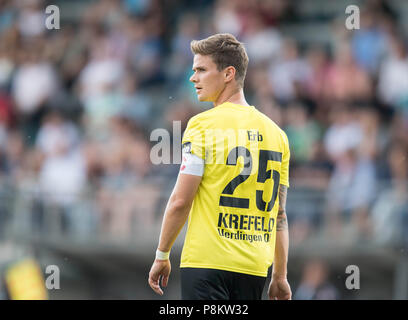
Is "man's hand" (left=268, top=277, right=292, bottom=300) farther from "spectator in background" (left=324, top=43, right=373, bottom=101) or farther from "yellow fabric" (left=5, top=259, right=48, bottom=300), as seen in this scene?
"spectator in background" (left=324, top=43, right=373, bottom=101)

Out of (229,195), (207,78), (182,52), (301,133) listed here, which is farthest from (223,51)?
(182,52)

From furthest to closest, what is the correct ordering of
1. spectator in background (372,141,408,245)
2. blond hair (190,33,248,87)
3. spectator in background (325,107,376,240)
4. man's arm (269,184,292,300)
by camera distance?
spectator in background (325,107,376,240), spectator in background (372,141,408,245), man's arm (269,184,292,300), blond hair (190,33,248,87)

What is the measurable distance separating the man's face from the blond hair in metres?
0.03

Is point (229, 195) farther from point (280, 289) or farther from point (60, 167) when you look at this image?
point (60, 167)

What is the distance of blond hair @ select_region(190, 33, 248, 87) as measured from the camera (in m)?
4.66

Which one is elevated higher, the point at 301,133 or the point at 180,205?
the point at 301,133

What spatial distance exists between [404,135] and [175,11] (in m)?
5.10

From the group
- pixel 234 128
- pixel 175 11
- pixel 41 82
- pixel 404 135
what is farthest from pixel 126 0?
pixel 234 128

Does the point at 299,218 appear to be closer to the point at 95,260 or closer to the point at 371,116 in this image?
the point at 371,116

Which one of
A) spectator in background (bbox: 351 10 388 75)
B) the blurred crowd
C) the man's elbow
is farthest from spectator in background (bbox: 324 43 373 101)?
the man's elbow

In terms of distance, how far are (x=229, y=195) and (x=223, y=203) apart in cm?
5

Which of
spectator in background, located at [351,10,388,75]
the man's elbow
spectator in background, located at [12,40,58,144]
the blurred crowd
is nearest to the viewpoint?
the man's elbow

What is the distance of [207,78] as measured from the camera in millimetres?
4703
